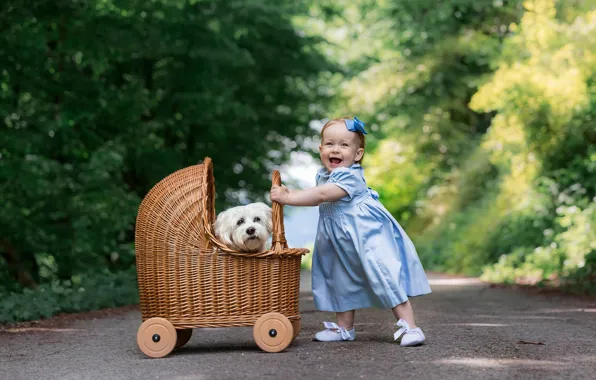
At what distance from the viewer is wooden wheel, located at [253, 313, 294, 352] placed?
5.85 m

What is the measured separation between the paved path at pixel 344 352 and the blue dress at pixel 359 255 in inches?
13.1

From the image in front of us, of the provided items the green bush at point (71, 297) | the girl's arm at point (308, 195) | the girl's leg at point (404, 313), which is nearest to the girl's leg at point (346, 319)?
the girl's leg at point (404, 313)

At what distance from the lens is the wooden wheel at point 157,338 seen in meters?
5.86

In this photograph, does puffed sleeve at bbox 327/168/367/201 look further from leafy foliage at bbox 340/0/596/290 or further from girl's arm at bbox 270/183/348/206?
leafy foliage at bbox 340/0/596/290

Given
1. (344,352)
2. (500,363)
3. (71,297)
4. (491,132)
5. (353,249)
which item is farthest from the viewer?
(491,132)

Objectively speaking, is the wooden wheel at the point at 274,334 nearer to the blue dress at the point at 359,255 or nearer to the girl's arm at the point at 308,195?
the blue dress at the point at 359,255

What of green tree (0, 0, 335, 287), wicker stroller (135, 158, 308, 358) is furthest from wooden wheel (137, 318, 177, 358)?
green tree (0, 0, 335, 287)

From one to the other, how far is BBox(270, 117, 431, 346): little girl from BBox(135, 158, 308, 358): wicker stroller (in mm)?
451

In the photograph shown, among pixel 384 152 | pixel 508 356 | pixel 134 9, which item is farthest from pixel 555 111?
pixel 384 152

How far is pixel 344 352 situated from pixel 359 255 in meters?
0.77

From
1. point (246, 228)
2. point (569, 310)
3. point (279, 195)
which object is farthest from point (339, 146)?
point (569, 310)

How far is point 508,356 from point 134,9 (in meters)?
7.86

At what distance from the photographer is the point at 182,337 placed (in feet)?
21.1

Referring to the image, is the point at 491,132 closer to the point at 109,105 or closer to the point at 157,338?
the point at 109,105
